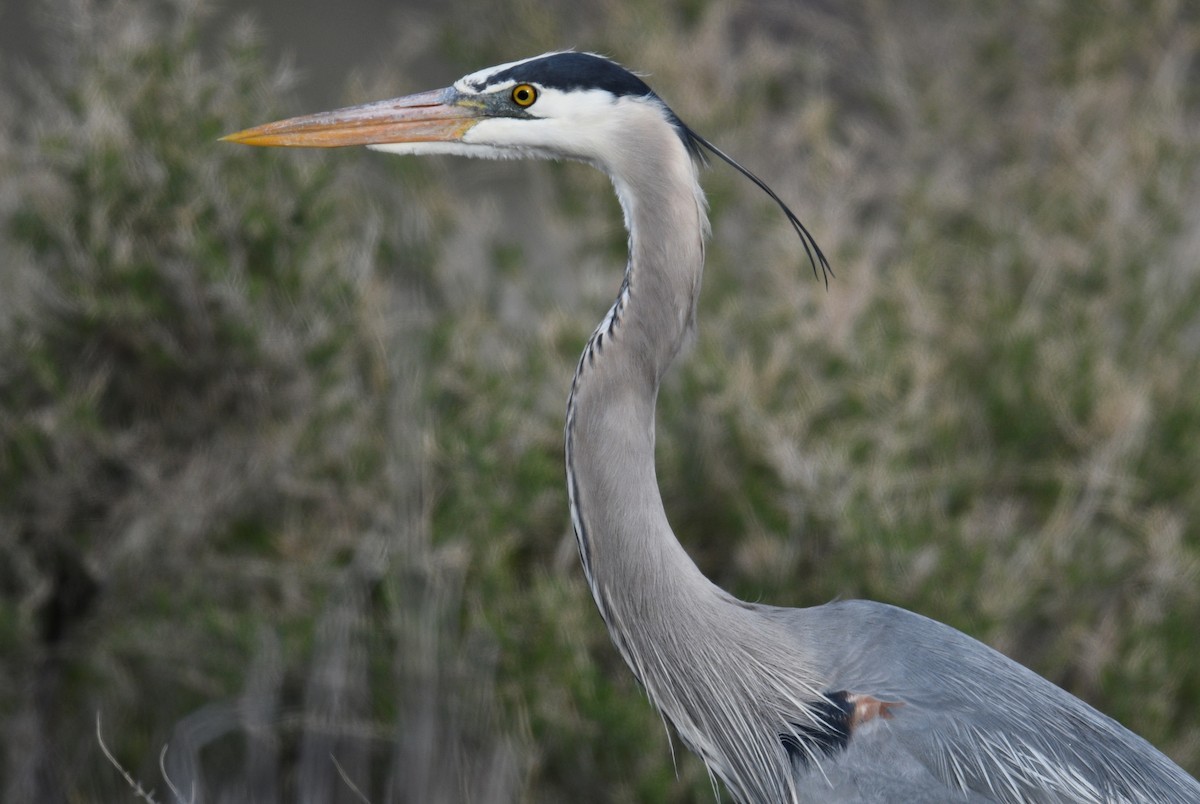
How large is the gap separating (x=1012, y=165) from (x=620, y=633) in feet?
12.9

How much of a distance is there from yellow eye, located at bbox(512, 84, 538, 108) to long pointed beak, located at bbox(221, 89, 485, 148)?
7 cm

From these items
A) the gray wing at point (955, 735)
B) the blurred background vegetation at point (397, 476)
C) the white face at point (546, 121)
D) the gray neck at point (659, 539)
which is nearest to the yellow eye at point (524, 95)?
the white face at point (546, 121)

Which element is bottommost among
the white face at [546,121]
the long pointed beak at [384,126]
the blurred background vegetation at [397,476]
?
the blurred background vegetation at [397,476]

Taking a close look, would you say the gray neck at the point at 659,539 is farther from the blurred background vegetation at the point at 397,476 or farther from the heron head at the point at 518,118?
the blurred background vegetation at the point at 397,476

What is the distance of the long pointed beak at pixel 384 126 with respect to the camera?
2168mm

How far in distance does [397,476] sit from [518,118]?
1.01m

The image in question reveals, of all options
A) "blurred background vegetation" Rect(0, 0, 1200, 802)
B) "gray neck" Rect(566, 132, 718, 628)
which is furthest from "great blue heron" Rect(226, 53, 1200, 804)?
"blurred background vegetation" Rect(0, 0, 1200, 802)

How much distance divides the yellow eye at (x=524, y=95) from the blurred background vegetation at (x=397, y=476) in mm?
773

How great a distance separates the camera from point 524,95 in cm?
212

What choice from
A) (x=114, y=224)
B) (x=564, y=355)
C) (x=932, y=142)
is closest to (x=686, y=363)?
(x=564, y=355)

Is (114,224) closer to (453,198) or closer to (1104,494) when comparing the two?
(453,198)

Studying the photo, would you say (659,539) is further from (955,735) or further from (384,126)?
(384,126)

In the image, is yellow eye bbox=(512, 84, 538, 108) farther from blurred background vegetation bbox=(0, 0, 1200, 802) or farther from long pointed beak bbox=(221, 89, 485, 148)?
blurred background vegetation bbox=(0, 0, 1200, 802)

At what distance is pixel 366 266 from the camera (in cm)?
342
